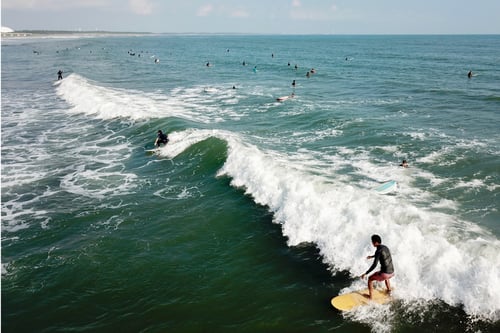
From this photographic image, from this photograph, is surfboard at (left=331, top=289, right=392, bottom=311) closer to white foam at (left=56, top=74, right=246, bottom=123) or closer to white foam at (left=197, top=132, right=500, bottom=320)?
white foam at (left=197, top=132, right=500, bottom=320)

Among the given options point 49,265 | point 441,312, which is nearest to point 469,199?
point 441,312

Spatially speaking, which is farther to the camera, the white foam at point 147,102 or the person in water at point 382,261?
the white foam at point 147,102

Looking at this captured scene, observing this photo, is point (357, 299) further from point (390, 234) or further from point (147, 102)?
point (147, 102)

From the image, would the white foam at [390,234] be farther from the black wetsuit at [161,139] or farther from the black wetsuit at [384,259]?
the black wetsuit at [161,139]

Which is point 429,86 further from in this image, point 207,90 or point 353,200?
point 353,200

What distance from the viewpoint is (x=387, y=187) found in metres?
18.5

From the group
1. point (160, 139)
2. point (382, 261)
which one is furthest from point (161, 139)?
point (382, 261)

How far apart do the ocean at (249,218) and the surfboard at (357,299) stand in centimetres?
24

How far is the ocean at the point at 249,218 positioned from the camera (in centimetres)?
1167

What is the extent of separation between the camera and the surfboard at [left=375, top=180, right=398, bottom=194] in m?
18.4

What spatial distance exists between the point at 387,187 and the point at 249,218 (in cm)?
691

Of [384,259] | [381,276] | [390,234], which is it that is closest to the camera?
[384,259]

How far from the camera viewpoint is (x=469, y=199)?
17.7 metres

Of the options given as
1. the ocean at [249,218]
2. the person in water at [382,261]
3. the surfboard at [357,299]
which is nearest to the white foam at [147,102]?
the ocean at [249,218]
